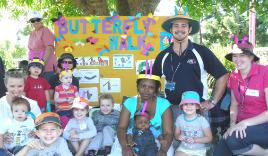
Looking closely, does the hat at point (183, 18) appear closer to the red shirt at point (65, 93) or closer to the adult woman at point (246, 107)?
the adult woman at point (246, 107)

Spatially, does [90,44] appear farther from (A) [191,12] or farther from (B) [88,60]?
(A) [191,12]

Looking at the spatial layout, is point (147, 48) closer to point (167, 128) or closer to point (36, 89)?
point (36, 89)

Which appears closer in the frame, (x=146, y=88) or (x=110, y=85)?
(x=146, y=88)

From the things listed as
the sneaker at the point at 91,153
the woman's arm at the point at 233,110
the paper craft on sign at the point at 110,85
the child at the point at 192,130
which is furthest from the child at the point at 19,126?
the paper craft on sign at the point at 110,85

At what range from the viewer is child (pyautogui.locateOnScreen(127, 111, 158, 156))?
4.67 m

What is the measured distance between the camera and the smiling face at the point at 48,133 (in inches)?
171

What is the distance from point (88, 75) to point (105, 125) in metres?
2.00

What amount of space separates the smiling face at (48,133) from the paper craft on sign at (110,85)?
3.07m

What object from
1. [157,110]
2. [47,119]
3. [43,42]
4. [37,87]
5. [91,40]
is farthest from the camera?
[91,40]

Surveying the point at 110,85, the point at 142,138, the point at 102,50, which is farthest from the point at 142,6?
the point at 142,138

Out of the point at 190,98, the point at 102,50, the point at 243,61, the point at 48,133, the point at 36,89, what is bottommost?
the point at 48,133

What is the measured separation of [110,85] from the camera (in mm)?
7445

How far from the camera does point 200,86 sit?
5.13 metres

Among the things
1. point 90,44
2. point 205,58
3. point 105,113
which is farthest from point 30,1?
point 205,58
